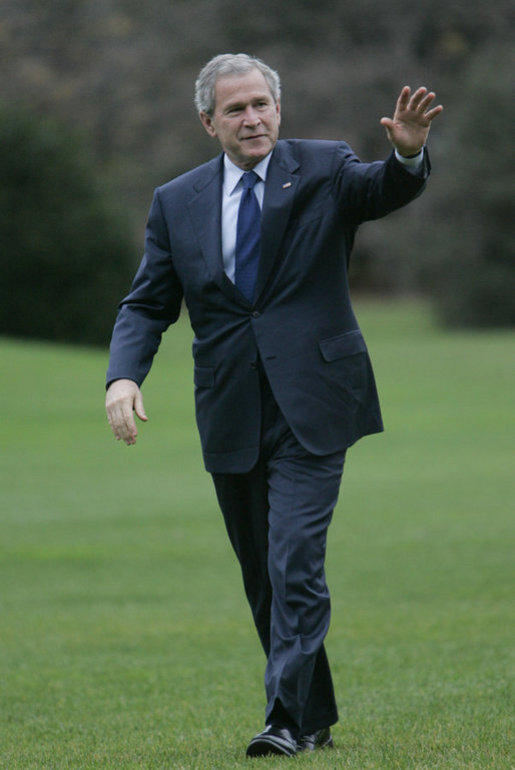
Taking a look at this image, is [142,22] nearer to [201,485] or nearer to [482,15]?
[482,15]

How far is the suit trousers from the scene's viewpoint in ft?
14.7

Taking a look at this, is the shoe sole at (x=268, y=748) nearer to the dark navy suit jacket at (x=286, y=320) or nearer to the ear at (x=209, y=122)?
the dark navy suit jacket at (x=286, y=320)

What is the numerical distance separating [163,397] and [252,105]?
22.6 m

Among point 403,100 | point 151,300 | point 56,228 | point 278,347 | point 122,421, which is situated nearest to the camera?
point 403,100

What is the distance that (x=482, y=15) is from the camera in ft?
186

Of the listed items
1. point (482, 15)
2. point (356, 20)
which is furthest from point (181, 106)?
point (482, 15)

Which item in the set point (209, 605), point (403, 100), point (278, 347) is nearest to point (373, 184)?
point (403, 100)

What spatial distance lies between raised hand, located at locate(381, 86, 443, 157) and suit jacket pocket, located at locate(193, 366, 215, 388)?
98cm

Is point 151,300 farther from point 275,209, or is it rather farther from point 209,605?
point 209,605

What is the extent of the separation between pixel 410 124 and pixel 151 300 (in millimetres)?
1107

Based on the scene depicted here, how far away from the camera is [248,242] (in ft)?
15.3

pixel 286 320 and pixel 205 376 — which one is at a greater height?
pixel 286 320

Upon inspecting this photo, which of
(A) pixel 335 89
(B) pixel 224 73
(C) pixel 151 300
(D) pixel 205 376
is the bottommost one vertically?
(D) pixel 205 376

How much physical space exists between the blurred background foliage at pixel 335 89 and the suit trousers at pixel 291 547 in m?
42.4
